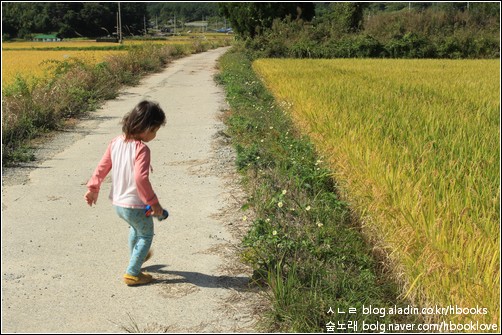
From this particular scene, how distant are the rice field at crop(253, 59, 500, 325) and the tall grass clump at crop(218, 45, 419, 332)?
0.53 ft

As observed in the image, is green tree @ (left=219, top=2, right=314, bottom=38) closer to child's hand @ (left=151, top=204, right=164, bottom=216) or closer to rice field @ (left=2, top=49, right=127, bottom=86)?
rice field @ (left=2, top=49, right=127, bottom=86)

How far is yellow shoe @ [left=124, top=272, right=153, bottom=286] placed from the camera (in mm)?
3488

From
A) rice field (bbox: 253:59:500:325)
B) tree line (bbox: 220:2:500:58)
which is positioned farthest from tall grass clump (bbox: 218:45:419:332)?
tree line (bbox: 220:2:500:58)

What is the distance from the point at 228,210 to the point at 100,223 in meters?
1.05

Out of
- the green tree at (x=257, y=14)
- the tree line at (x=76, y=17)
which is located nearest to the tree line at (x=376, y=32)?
the green tree at (x=257, y=14)

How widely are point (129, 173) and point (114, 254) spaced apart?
0.78 metres

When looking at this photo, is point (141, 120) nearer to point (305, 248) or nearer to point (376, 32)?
point (305, 248)

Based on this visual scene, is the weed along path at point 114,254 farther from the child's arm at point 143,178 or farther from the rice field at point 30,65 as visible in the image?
the rice field at point 30,65

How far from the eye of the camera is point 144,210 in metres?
3.52

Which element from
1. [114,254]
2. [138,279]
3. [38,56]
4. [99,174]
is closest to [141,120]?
[99,174]


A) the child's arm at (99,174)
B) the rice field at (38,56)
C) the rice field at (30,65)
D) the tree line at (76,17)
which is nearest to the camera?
the child's arm at (99,174)

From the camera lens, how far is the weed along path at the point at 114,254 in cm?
310

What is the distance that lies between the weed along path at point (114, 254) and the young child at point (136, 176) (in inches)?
7.8

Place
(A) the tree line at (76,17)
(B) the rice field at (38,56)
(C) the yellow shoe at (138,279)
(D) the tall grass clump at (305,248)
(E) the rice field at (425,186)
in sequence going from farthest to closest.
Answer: (A) the tree line at (76,17), (B) the rice field at (38,56), (C) the yellow shoe at (138,279), (D) the tall grass clump at (305,248), (E) the rice field at (425,186)
